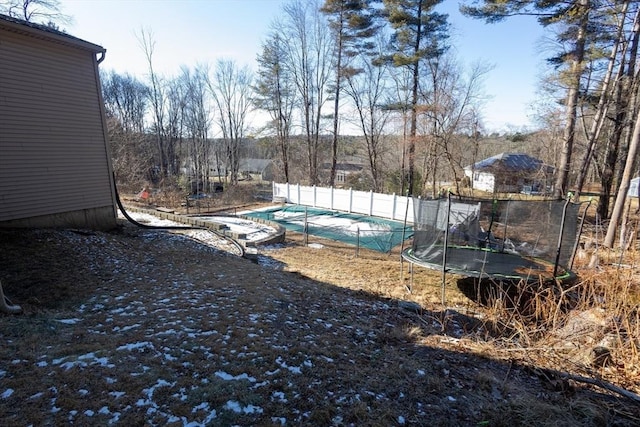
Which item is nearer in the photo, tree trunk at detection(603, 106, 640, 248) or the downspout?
the downspout

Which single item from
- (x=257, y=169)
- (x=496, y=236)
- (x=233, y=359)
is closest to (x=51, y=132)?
(x=233, y=359)

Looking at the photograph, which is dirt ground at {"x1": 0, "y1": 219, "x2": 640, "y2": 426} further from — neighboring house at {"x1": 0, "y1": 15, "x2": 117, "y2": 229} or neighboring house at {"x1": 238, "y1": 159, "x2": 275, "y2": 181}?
neighboring house at {"x1": 238, "y1": 159, "x2": 275, "y2": 181}

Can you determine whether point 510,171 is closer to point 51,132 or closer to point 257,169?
point 51,132

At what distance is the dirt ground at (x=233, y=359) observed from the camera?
224cm

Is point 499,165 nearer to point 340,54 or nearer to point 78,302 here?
point 340,54

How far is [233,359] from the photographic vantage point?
2.89 m

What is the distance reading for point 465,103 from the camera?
60.0ft

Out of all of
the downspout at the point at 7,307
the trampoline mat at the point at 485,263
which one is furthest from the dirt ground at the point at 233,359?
the trampoline mat at the point at 485,263

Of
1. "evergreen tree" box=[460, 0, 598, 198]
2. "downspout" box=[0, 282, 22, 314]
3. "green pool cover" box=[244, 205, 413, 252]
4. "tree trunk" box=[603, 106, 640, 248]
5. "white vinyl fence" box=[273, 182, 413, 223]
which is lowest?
"green pool cover" box=[244, 205, 413, 252]

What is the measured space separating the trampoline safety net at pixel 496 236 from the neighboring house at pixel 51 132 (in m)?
7.79

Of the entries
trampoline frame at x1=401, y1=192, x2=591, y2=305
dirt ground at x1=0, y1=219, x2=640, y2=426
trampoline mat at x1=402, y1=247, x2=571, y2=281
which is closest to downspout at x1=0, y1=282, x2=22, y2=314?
dirt ground at x1=0, y1=219, x2=640, y2=426

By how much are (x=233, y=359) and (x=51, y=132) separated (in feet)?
23.0

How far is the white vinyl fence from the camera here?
1672 centimetres

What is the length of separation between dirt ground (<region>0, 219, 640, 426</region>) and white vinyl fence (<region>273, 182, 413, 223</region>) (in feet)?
38.0
